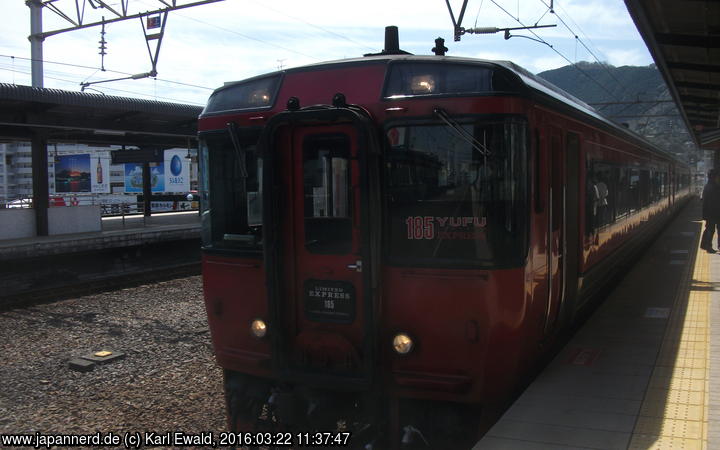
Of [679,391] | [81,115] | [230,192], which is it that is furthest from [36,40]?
[679,391]

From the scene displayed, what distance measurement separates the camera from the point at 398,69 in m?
4.47

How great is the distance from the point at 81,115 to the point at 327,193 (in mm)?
15104

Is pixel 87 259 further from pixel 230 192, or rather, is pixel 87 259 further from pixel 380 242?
pixel 380 242

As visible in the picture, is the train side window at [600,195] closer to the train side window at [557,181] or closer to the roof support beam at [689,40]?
the train side window at [557,181]

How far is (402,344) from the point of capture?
4383 millimetres

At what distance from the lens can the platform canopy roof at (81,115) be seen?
15.4m

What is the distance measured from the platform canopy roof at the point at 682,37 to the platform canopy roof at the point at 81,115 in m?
13.0

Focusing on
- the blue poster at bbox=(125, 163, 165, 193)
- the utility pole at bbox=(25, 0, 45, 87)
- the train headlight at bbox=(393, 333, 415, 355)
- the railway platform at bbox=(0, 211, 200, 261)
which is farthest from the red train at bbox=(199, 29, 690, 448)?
the blue poster at bbox=(125, 163, 165, 193)

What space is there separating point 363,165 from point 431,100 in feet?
2.03

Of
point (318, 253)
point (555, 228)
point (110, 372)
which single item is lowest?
point (110, 372)

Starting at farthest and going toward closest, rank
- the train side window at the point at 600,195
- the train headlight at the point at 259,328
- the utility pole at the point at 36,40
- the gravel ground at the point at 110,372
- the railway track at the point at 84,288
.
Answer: the utility pole at the point at 36,40 < the railway track at the point at 84,288 < the train side window at the point at 600,195 < the gravel ground at the point at 110,372 < the train headlight at the point at 259,328

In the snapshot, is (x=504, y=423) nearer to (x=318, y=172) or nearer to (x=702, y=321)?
(x=318, y=172)

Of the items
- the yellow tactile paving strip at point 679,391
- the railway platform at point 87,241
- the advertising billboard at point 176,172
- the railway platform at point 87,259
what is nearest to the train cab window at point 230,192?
the yellow tactile paving strip at point 679,391

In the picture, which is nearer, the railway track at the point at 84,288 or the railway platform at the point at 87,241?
the railway track at the point at 84,288
